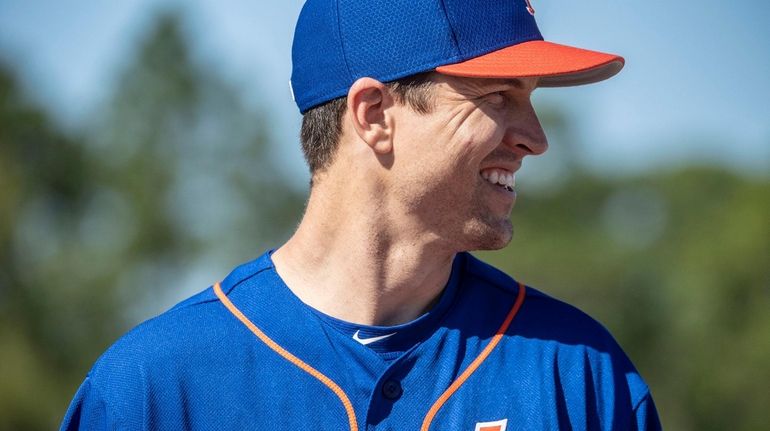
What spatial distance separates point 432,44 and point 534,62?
28 centimetres

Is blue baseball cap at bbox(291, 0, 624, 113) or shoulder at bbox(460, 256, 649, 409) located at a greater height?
blue baseball cap at bbox(291, 0, 624, 113)

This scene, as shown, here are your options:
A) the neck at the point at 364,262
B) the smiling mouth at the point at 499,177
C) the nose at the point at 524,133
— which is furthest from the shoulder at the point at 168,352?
the nose at the point at 524,133

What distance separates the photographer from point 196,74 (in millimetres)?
36281

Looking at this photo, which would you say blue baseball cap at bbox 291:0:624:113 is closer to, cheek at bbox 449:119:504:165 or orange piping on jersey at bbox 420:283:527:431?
cheek at bbox 449:119:504:165

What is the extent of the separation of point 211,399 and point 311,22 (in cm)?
113

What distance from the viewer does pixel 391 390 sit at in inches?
122

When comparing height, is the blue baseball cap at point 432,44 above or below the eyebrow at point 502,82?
above

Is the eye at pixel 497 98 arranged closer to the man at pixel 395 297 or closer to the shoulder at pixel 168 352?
the man at pixel 395 297

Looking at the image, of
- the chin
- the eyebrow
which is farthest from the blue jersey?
the eyebrow

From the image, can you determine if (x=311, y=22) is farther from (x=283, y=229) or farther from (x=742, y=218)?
(x=283, y=229)

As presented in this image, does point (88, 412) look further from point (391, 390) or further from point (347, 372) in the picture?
point (391, 390)

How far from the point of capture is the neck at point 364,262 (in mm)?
3223

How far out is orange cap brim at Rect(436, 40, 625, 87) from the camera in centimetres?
310

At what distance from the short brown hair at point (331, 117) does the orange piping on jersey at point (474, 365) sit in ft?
2.11
